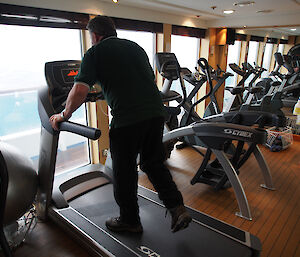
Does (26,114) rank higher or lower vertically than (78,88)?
lower

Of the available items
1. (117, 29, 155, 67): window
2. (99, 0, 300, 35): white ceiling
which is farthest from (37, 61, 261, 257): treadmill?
(117, 29, 155, 67): window

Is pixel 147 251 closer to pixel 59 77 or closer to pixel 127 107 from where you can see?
pixel 127 107

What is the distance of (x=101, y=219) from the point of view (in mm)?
2027

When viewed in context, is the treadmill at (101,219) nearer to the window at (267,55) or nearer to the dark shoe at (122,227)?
the dark shoe at (122,227)

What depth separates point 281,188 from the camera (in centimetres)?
275

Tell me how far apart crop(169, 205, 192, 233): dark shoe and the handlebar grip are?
76 cm

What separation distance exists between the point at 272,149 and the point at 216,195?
5.61 feet

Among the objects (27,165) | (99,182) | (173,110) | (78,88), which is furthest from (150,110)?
(173,110)

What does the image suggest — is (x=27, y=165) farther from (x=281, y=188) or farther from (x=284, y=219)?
(x=281, y=188)

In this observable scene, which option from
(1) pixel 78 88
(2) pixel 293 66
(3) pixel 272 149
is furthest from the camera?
(2) pixel 293 66

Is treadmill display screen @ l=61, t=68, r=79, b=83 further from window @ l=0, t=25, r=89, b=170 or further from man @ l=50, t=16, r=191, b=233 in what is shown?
window @ l=0, t=25, r=89, b=170

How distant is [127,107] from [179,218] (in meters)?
0.82

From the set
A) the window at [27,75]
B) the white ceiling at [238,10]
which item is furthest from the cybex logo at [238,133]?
the white ceiling at [238,10]

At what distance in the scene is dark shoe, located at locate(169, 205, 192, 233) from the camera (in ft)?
5.35
